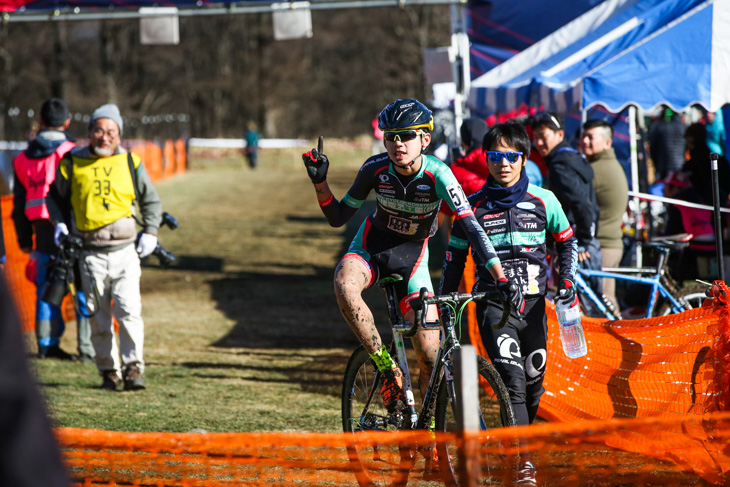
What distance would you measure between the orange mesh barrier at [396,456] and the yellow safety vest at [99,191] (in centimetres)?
281

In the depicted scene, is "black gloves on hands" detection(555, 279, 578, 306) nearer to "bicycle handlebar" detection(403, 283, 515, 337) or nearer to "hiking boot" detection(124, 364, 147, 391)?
"bicycle handlebar" detection(403, 283, 515, 337)

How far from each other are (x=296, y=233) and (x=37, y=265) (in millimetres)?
11183

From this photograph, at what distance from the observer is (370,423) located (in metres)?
4.73

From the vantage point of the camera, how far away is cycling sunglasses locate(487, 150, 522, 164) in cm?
453

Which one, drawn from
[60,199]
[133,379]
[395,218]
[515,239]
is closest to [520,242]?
[515,239]

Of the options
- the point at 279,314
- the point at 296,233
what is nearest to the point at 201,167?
the point at 296,233

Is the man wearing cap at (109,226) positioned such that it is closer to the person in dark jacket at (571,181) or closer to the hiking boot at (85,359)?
the hiking boot at (85,359)

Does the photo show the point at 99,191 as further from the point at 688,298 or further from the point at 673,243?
the point at 688,298

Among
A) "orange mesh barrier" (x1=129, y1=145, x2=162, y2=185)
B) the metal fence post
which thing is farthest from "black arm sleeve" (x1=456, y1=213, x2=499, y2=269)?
"orange mesh barrier" (x1=129, y1=145, x2=162, y2=185)

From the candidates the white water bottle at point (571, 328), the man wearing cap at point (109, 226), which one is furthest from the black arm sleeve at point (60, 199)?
the white water bottle at point (571, 328)

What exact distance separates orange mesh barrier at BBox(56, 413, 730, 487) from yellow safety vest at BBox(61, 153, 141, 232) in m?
2.81

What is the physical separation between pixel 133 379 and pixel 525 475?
412 cm

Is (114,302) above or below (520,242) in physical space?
below

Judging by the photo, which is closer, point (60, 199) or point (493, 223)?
point (493, 223)
